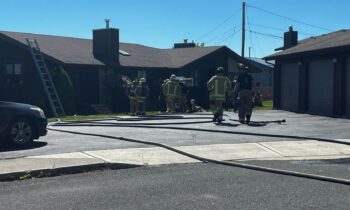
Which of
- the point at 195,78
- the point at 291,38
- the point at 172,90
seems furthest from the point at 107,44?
the point at 291,38

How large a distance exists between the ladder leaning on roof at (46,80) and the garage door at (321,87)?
11372mm

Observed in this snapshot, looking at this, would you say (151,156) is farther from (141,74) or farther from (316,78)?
(141,74)

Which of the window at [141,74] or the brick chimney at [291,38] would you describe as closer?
the brick chimney at [291,38]

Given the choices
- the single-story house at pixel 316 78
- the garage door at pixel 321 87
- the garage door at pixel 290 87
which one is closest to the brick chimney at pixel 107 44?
the single-story house at pixel 316 78

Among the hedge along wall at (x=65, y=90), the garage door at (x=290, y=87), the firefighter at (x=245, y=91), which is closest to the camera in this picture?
the firefighter at (x=245, y=91)

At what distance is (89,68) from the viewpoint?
95.9 ft

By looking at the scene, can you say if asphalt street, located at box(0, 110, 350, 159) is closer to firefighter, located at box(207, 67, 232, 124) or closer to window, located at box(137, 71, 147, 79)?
firefighter, located at box(207, 67, 232, 124)

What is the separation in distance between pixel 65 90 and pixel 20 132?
15.5 metres

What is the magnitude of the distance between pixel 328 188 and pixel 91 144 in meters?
5.73

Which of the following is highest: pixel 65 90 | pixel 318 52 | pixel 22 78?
pixel 318 52

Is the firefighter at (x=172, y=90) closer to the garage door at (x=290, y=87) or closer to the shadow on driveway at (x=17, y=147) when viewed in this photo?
the garage door at (x=290, y=87)

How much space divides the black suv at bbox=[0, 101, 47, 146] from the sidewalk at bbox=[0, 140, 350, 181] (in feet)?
6.67

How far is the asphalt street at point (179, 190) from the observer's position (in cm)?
623

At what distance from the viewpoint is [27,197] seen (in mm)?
6652
